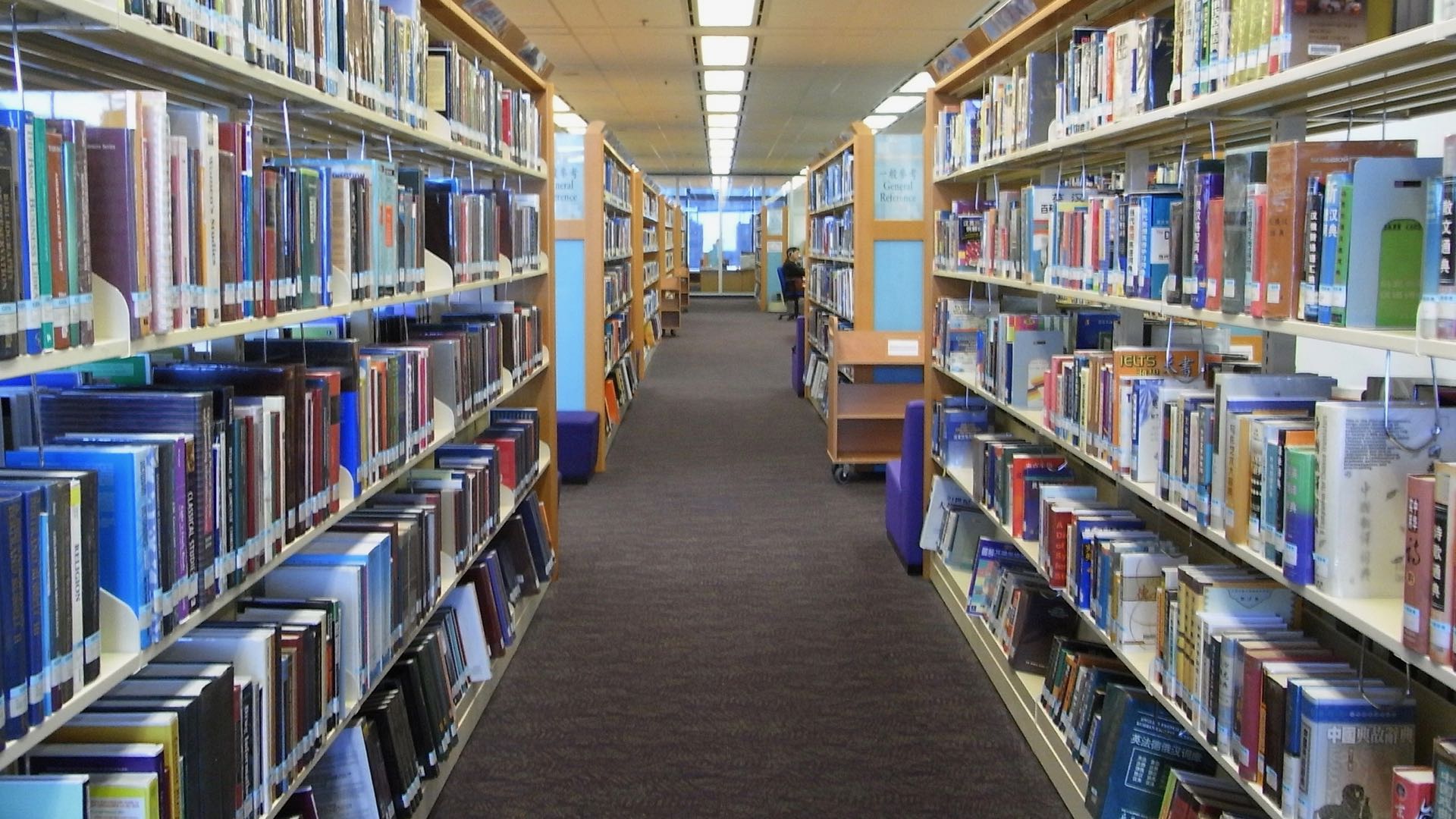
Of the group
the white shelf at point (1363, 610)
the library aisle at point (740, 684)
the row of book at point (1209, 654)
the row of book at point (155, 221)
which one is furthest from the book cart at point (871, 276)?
the row of book at point (155, 221)

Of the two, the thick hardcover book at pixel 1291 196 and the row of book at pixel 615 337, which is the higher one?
the thick hardcover book at pixel 1291 196

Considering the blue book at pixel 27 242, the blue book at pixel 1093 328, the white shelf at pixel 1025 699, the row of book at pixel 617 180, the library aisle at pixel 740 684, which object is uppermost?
the row of book at pixel 617 180

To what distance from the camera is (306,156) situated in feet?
13.5

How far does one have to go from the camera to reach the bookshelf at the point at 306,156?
168cm

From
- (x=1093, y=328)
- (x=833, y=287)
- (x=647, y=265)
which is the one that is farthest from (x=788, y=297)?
(x=1093, y=328)

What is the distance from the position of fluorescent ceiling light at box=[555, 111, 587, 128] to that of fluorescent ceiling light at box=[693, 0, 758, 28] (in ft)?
20.2

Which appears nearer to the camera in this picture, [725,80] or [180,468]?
[180,468]

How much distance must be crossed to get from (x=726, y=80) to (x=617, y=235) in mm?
3578

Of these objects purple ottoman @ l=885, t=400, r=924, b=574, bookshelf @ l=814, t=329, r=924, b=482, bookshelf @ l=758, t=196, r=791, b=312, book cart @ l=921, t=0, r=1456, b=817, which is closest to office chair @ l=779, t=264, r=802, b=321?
bookshelf @ l=758, t=196, r=791, b=312

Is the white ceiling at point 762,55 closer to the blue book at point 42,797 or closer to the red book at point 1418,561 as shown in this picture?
the red book at point 1418,561

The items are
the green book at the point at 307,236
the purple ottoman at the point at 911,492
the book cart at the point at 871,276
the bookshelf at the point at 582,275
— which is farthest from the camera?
the bookshelf at the point at 582,275

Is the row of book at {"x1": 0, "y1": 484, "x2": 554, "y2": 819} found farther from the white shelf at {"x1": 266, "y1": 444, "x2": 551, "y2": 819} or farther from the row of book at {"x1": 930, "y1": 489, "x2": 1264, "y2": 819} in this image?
the row of book at {"x1": 930, "y1": 489, "x2": 1264, "y2": 819}

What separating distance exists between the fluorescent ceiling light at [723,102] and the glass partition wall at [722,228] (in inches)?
566

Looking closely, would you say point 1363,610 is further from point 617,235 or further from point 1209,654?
point 617,235
